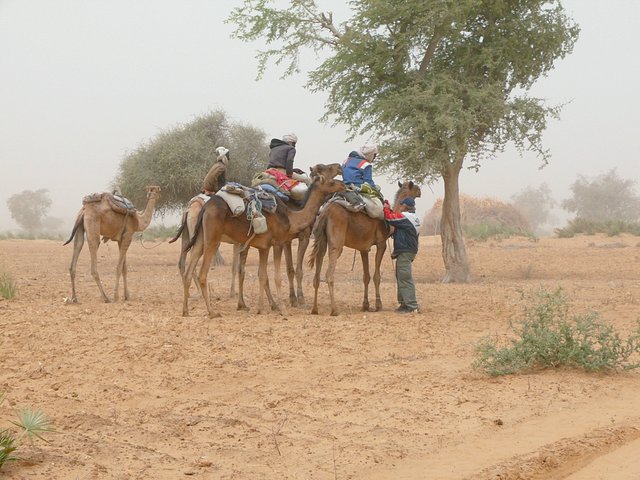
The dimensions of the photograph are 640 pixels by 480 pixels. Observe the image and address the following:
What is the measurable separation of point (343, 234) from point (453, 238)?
7502 millimetres

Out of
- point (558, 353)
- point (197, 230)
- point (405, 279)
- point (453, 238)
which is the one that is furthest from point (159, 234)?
point (558, 353)

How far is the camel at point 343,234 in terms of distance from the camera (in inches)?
479

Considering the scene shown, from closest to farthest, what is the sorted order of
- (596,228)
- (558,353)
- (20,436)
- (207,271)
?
(20,436) → (558,353) → (207,271) → (596,228)

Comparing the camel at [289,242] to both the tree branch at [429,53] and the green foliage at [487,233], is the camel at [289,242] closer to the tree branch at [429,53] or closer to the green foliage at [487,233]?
the tree branch at [429,53]

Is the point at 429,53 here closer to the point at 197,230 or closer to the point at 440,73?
the point at 440,73

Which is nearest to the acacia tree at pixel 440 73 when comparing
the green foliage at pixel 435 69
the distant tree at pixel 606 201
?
the green foliage at pixel 435 69

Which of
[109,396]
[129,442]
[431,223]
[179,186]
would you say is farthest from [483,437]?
[431,223]

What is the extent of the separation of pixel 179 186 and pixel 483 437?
19965mm

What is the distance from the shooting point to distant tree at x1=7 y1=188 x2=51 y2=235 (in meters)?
81.4

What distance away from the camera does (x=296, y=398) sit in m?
7.32

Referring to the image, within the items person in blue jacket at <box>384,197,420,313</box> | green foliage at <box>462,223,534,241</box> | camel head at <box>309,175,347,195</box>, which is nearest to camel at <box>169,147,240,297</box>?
camel head at <box>309,175,347,195</box>

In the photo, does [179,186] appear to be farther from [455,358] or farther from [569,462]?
[569,462]

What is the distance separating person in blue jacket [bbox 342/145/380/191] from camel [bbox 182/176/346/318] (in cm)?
44

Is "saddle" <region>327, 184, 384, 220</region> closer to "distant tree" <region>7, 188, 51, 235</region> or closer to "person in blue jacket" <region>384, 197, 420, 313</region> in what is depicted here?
"person in blue jacket" <region>384, 197, 420, 313</region>
